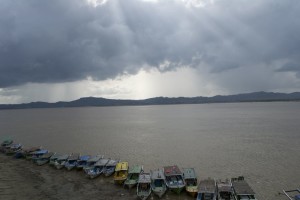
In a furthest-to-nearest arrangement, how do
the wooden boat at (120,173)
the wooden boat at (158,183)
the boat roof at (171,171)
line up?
1. the boat roof at (171,171)
2. the wooden boat at (120,173)
3. the wooden boat at (158,183)

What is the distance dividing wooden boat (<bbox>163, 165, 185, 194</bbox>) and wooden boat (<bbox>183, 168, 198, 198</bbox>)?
62 centimetres

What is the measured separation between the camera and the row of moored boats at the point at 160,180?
3353 centimetres

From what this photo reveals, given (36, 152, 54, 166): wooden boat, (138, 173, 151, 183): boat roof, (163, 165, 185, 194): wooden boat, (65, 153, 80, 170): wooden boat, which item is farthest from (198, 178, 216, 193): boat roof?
(36, 152, 54, 166): wooden boat

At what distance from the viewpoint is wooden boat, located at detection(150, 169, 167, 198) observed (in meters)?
→ 35.3

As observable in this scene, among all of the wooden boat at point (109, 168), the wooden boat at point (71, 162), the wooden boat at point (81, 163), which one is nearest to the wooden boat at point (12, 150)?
the wooden boat at point (71, 162)

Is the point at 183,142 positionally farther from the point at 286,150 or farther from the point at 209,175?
the point at 209,175

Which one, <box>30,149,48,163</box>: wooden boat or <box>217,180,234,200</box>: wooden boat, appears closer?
<box>217,180,234,200</box>: wooden boat

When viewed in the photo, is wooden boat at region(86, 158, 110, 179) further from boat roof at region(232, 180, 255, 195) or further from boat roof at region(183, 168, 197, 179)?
boat roof at region(232, 180, 255, 195)

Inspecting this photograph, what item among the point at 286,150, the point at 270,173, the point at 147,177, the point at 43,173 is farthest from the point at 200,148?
the point at 43,173

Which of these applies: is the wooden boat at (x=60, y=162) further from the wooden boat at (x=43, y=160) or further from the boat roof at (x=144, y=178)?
the boat roof at (x=144, y=178)

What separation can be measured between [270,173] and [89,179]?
2776 centimetres

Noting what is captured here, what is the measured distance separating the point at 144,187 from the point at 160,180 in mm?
2677

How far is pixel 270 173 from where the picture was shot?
45.0m

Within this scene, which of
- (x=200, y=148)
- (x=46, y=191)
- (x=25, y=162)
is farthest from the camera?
(x=200, y=148)
